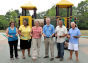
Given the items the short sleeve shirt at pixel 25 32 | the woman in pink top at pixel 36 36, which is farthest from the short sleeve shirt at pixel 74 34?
the short sleeve shirt at pixel 25 32

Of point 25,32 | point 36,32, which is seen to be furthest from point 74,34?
point 25,32

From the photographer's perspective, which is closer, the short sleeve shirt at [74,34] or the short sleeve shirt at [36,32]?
the short sleeve shirt at [74,34]

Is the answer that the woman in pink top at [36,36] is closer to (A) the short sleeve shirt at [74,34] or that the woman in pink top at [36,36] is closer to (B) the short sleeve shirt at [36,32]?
(B) the short sleeve shirt at [36,32]

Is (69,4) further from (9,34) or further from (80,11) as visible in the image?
(80,11)

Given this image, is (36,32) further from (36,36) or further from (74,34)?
(74,34)

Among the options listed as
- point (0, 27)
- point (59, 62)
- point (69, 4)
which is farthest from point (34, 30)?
point (0, 27)

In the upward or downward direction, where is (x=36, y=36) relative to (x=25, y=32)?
downward

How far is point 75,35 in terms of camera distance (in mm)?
6367

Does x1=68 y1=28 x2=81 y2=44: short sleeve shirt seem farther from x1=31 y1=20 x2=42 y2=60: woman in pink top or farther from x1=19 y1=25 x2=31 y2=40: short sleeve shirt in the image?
x1=19 y1=25 x2=31 y2=40: short sleeve shirt

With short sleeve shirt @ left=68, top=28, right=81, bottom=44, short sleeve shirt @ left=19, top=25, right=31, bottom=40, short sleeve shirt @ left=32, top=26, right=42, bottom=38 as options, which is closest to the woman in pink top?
short sleeve shirt @ left=32, top=26, right=42, bottom=38

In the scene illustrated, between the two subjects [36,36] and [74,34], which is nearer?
[74,34]

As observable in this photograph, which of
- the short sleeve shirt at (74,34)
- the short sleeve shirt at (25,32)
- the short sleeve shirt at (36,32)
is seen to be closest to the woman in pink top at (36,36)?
the short sleeve shirt at (36,32)

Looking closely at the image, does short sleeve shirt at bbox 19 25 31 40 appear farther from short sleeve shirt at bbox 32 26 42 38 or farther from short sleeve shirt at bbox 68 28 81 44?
short sleeve shirt at bbox 68 28 81 44

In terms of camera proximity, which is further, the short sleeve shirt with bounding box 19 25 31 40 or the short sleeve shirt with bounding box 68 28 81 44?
the short sleeve shirt with bounding box 19 25 31 40
